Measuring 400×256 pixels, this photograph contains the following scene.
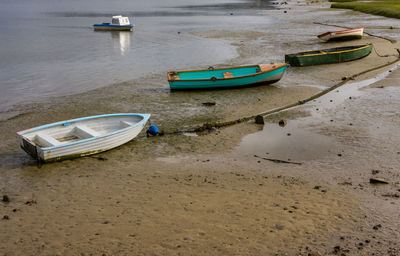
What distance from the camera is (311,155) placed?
40.8 ft

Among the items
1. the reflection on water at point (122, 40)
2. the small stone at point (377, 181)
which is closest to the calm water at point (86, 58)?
the reflection on water at point (122, 40)

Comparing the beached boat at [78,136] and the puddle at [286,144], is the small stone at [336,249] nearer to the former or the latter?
the puddle at [286,144]

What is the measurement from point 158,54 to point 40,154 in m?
25.0

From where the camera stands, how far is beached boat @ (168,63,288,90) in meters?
21.1

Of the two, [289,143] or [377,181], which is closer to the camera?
[377,181]

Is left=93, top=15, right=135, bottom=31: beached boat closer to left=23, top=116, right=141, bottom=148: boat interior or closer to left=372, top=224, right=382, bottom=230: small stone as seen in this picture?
left=23, top=116, right=141, bottom=148: boat interior

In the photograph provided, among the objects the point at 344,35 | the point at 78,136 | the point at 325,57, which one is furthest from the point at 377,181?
the point at 344,35

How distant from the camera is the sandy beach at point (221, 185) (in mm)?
7895

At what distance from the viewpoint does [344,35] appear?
1467 inches

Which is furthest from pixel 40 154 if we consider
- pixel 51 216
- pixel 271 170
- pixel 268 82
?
pixel 268 82

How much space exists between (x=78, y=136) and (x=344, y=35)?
101 ft

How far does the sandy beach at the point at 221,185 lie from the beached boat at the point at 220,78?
2.02 m

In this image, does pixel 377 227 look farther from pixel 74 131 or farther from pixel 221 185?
pixel 74 131

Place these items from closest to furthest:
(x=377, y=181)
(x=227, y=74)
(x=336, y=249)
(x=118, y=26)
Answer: (x=336, y=249)
(x=377, y=181)
(x=227, y=74)
(x=118, y=26)
